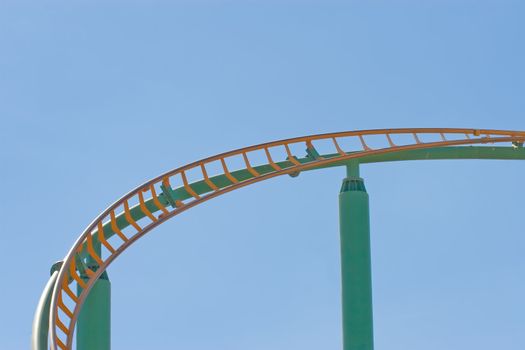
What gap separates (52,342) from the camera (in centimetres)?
1277

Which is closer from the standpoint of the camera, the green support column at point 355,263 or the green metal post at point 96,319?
the green support column at point 355,263

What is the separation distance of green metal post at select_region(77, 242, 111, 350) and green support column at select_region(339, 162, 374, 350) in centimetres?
260

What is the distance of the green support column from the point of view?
616 inches

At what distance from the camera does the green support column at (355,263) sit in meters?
15.6

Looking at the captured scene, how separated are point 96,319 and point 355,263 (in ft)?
9.51

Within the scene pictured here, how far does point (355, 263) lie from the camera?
16.1 metres

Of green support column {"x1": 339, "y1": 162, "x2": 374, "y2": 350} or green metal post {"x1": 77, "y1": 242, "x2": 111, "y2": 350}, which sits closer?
green support column {"x1": 339, "y1": 162, "x2": 374, "y2": 350}

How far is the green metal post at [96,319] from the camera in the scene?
15922 mm

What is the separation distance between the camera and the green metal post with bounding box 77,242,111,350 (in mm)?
15922

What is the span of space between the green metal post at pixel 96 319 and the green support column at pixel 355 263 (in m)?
2.60

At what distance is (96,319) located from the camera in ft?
52.5

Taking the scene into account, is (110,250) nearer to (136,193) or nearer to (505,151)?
(136,193)

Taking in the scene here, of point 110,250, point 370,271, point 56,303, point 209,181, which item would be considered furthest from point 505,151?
point 56,303

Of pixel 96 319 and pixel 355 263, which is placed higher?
pixel 355 263
